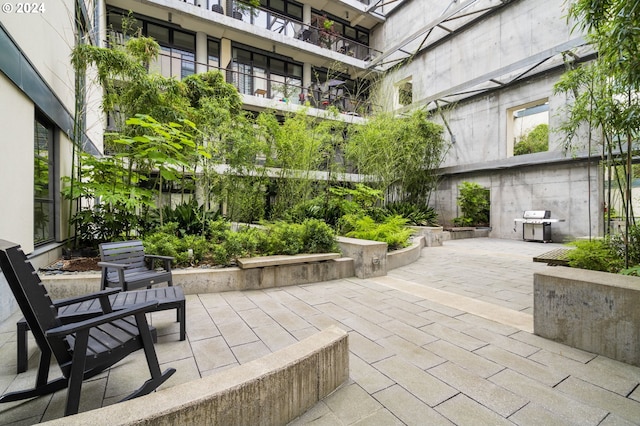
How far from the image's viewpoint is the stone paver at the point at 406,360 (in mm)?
1713

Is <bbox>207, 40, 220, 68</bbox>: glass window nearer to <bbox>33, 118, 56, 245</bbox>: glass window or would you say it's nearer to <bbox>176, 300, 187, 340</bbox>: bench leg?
<bbox>33, 118, 56, 245</bbox>: glass window

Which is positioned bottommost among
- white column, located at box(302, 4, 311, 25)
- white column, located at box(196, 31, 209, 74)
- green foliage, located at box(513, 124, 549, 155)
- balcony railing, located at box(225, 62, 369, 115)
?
green foliage, located at box(513, 124, 549, 155)

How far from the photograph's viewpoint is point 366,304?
3646mm

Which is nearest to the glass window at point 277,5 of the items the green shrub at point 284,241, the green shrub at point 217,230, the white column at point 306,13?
the white column at point 306,13

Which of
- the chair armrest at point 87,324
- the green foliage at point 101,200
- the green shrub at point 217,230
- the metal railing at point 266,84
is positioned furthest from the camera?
the metal railing at point 266,84

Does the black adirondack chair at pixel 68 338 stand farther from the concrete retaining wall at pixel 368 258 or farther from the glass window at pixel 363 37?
the glass window at pixel 363 37

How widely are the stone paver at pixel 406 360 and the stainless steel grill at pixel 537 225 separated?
25.6 feet

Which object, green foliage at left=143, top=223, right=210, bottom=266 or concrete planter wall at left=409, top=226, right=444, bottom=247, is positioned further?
concrete planter wall at left=409, top=226, right=444, bottom=247

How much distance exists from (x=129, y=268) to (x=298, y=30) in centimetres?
1555

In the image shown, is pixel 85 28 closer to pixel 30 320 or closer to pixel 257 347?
pixel 30 320

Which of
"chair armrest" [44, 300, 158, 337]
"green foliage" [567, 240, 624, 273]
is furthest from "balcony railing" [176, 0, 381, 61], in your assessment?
"green foliage" [567, 240, 624, 273]

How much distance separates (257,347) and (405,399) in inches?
48.9

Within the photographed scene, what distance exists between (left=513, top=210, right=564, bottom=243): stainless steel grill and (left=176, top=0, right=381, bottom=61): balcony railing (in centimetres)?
1199

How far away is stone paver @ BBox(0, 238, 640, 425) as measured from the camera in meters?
1.71
